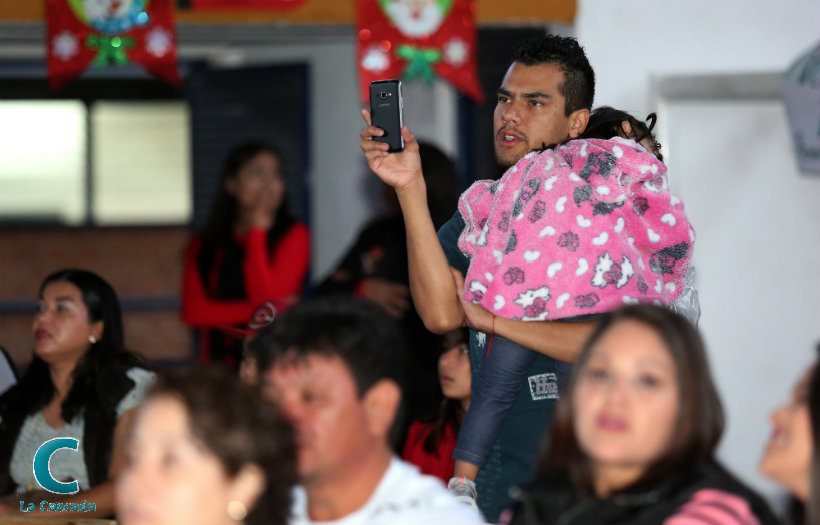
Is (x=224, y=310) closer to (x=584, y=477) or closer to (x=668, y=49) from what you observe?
(x=668, y=49)

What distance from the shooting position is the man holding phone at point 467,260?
8.68ft

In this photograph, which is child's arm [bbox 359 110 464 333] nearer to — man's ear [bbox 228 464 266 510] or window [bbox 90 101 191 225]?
man's ear [bbox 228 464 266 510]

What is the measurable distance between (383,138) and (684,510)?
3.99ft

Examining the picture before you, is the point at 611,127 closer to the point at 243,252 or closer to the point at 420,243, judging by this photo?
the point at 420,243

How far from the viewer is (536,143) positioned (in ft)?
9.37

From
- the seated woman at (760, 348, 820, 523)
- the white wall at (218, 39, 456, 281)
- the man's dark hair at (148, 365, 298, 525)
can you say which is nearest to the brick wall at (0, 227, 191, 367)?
the white wall at (218, 39, 456, 281)

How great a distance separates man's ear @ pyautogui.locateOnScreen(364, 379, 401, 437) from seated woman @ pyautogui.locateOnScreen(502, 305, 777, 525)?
29cm

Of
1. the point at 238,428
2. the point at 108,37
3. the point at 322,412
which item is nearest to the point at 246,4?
the point at 108,37

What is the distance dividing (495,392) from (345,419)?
1.97ft

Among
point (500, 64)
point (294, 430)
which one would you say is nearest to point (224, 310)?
point (500, 64)

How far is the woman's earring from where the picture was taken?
6.74 feet

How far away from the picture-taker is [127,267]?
7.53 meters

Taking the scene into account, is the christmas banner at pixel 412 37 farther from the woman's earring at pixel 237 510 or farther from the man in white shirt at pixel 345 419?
the woman's earring at pixel 237 510

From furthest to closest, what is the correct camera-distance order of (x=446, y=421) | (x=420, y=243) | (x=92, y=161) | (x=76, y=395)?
(x=92, y=161) < (x=446, y=421) < (x=76, y=395) < (x=420, y=243)
